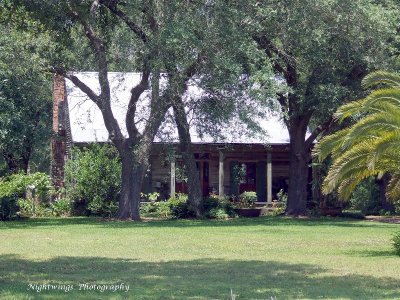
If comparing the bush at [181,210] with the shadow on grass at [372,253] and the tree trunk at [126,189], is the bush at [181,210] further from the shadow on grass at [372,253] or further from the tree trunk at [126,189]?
the shadow on grass at [372,253]

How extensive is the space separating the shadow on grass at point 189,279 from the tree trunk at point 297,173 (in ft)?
54.7

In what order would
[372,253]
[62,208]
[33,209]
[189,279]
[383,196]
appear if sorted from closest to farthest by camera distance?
1. [189,279]
2. [372,253]
3. [33,209]
4. [62,208]
5. [383,196]

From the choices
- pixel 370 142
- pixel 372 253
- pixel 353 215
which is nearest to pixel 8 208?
pixel 353 215

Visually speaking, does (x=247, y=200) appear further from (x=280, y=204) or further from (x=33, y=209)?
(x=33, y=209)

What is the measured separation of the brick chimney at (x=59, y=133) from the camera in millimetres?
40178

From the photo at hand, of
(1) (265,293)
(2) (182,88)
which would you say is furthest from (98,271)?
(2) (182,88)

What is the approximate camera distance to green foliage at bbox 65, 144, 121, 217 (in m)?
33.6

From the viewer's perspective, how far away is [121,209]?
101ft

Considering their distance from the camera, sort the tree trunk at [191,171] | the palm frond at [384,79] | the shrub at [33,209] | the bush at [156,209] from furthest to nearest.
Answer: the bush at [156,209] → the shrub at [33,209] → the tree trunk at [191,171] → the palm frond at [384,79]

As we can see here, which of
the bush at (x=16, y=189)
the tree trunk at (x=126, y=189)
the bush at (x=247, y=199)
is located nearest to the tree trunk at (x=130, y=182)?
the tree trunk at (x=126, y=189)

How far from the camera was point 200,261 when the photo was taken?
17.4 meters

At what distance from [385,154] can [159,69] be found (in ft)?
32.1

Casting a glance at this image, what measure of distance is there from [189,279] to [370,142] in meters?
5.95

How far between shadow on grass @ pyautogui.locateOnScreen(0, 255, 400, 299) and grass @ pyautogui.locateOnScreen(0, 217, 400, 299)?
2cm
